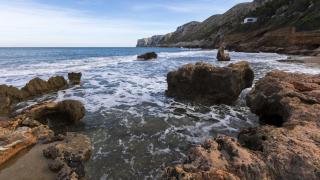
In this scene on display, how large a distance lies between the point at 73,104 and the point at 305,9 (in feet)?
219

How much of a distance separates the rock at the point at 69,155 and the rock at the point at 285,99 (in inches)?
176

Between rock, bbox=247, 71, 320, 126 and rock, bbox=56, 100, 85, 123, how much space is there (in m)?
5.50

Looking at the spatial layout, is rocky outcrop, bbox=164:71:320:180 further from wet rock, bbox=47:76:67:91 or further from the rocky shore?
wet rock, bbox=47:76:67:91

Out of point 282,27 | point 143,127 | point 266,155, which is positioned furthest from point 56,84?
point 282,27

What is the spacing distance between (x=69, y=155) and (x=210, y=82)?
7.89m

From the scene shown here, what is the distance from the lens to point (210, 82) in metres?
13.4

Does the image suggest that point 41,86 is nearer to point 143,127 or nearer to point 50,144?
point 143,127

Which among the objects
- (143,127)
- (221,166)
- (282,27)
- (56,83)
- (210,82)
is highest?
(282,27)

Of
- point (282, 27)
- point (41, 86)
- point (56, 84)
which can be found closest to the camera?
point (41, 86)

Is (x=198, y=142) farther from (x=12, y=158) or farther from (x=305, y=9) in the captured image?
(x=305, y=9)

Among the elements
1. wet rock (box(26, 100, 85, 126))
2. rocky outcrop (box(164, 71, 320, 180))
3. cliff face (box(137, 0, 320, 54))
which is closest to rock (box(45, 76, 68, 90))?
wet rock (box(26, 100, 85, 126))

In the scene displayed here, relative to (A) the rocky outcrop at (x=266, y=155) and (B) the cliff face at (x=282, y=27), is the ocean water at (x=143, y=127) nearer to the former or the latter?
(A) the rocky outcrop at (x=266, y=155)

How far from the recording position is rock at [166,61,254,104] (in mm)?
12945

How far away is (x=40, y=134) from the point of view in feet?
26.9
